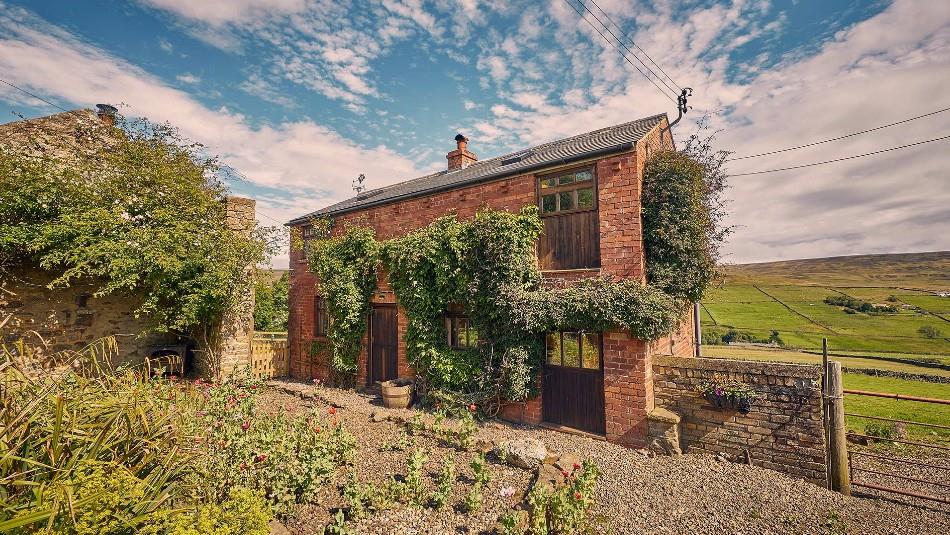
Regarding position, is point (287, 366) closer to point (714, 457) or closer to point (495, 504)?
point (495, 504)

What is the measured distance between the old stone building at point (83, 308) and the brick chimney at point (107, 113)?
0.07 ft

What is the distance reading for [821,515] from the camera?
4.90m

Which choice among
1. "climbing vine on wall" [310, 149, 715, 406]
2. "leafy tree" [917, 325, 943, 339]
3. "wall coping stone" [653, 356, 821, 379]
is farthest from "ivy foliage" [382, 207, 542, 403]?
"leafy tree" [917, 325, 943, 339]

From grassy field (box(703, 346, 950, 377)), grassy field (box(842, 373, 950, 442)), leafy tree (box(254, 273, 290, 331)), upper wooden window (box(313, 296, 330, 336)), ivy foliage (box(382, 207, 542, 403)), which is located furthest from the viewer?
leafy tree (box(254, 273, 290, 331))

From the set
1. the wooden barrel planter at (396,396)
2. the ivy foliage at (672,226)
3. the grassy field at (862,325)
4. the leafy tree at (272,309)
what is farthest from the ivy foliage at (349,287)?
the grassy field at (862,325)

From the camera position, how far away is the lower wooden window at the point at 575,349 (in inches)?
299

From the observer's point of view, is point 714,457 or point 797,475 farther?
point 714,457

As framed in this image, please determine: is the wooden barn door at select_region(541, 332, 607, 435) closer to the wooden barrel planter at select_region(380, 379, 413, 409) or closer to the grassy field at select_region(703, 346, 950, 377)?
the wooden barrel planter at select_region(380, 379, 413, 409)

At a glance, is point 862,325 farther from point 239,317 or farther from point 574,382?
point 239,317

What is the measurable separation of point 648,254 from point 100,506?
807cm

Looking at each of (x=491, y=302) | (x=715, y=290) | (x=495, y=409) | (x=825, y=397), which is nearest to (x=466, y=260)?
(x=491, y=302)

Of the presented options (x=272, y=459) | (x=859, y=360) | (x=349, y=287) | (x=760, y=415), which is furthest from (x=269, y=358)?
(x=859, y=360)

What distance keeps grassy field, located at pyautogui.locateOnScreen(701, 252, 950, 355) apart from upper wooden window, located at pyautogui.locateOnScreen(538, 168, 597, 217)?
502 inches

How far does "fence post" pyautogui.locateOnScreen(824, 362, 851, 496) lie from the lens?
5.79 m
